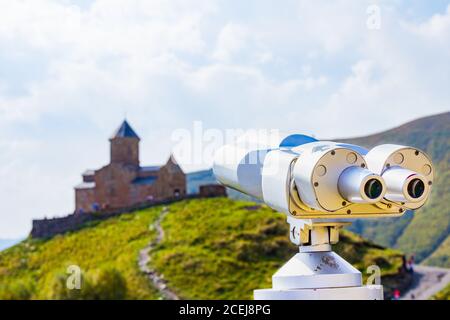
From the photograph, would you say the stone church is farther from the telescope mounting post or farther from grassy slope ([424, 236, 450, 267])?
the telescope mounting post

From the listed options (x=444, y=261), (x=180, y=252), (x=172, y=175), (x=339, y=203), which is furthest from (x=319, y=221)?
(x=444, y=261)

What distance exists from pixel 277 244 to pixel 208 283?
8656mm

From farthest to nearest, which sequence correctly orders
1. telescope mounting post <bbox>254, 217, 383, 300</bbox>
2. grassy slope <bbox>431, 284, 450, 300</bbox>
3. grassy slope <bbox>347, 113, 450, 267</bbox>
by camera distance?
grassy slope <bbox>347, 113, 450, 267</bbox> → grassy slope <bbox>431, 284, 450, 300</bbox> → telescope mounting post <bbox>254, 217, 383, 300</bbox>

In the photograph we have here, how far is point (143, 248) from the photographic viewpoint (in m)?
60.6

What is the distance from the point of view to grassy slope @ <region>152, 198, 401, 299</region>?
2040 inches

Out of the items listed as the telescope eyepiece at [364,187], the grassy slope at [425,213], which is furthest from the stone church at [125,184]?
the telescope eyepiece at [364,187]

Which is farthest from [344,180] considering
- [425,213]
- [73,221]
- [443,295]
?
[425,213]

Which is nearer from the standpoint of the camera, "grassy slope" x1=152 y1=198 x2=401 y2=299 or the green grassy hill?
the green grassy hill

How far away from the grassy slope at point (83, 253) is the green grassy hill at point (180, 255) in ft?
0.23

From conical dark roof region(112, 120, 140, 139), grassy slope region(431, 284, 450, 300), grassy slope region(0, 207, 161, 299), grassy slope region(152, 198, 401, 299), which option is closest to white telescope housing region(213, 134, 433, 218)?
grassy slope region(431, 284, 450, 300)

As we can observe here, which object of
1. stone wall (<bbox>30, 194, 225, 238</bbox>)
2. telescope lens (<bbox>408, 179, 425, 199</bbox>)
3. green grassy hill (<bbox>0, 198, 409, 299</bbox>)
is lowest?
green grassy hill (<bbox>0, 198, 409, 299</bbox>)

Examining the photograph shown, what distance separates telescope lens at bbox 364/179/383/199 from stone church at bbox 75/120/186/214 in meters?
67.7

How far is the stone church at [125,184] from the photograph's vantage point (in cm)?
7225

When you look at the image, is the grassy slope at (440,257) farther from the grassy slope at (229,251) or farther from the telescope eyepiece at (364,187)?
the telescope eyepiece at (364,187)
